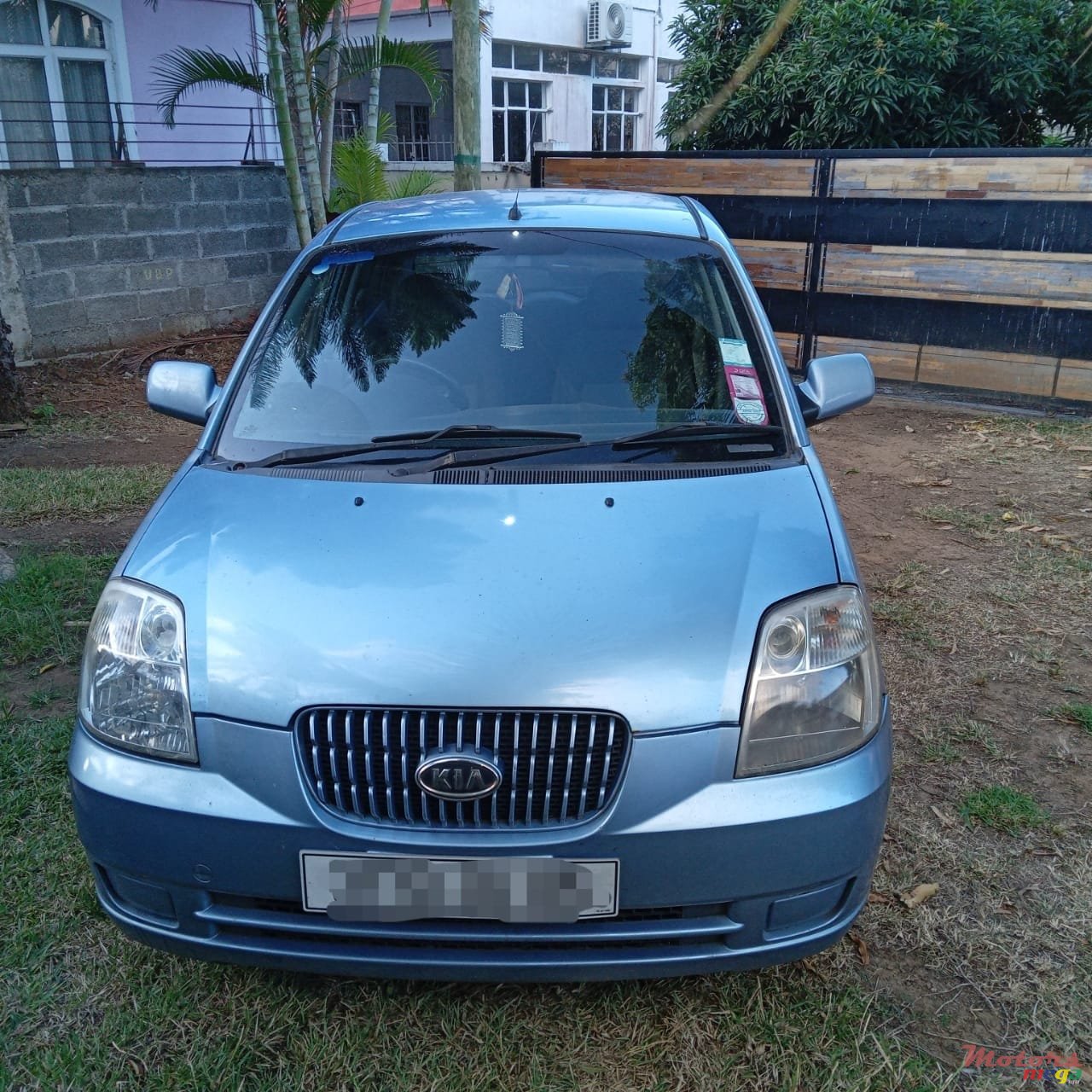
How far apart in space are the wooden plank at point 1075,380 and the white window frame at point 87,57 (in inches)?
400

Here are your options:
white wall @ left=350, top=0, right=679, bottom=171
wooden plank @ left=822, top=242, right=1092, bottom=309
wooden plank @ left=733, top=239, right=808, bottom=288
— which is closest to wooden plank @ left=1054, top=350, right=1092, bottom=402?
wooden plank @ left=822, top=242, right=1092, bottom=309

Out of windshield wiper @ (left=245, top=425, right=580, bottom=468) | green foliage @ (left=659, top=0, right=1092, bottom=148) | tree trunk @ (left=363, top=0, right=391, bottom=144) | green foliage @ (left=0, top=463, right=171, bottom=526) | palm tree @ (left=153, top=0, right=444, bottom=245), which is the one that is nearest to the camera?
windshield wiper @ (left=245, top=425, right=580, bottom=468)

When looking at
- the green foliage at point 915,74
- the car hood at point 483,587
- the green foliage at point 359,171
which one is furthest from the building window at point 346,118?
the car hood at point 483,587

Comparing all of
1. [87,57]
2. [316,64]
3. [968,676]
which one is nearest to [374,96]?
[316,64]

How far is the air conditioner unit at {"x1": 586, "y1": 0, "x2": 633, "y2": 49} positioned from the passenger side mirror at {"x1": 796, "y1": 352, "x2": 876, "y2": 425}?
25.0 m

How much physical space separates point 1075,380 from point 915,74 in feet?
12.6

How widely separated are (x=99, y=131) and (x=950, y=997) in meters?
13.9

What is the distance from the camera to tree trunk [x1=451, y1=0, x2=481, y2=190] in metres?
6.56

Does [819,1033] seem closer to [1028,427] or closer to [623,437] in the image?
Answer: [623,437]

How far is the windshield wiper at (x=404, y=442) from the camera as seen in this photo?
2578 millimetres

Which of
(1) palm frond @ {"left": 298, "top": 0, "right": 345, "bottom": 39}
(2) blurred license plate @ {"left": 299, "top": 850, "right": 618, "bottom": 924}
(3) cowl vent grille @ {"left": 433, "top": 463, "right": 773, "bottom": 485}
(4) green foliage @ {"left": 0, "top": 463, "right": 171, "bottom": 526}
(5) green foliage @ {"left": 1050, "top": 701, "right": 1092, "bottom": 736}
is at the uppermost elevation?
(1) palm frond @ {"left": 298, "top": 0, "right": 345, "bottom": 39}

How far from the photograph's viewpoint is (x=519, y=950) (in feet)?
6.46

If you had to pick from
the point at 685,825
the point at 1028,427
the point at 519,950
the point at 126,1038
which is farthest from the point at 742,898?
the point at 1028,427

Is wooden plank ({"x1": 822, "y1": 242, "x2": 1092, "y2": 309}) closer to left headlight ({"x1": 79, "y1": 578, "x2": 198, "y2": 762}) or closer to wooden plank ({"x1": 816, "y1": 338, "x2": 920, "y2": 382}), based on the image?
wooden plank ({"x1": 816, "y1": 338, "x2": 920, "y2": 382})
